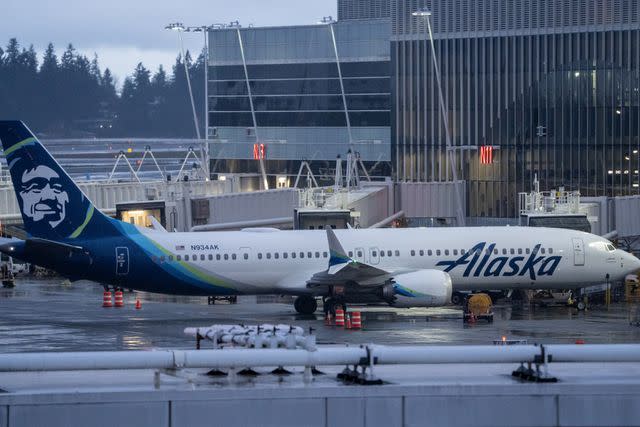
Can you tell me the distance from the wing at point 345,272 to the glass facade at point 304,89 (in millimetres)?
42457

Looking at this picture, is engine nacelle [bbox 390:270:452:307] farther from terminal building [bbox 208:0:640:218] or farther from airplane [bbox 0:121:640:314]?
terminal building [bbox 208:0:640:218]

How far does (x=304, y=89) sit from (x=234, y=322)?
160 feet

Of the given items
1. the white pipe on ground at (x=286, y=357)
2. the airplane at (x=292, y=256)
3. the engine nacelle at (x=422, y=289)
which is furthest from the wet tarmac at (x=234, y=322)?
the white pipe on ground at (x=286, y=357)

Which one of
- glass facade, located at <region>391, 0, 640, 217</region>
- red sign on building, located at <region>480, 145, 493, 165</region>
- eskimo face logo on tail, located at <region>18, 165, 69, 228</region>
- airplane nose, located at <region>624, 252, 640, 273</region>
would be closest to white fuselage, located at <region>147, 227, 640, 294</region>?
airplane nose, located at <region>624, 252, 640, 273</region>

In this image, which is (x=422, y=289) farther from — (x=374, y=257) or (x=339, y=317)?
(x=339, y=317)

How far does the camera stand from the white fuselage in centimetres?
5078

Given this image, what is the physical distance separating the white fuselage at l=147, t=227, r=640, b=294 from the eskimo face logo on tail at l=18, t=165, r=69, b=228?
4043 mm

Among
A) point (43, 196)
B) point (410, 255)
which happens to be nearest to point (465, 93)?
point (410, 255)

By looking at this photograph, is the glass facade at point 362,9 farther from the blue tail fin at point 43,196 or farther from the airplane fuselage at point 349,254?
the blue tail fin at point 43,196

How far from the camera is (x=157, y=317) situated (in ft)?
168

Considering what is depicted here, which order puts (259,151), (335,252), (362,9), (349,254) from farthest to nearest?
(362,9) → (259,151) → (349,254) → (335,252)

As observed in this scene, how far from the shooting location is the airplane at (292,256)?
4875 cm

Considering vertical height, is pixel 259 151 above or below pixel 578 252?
above

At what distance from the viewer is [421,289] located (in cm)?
4912
